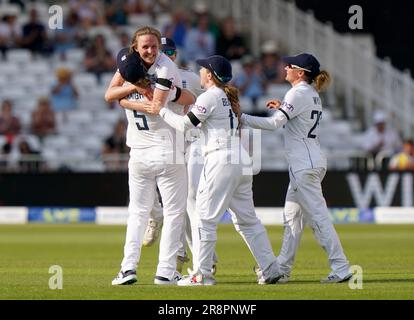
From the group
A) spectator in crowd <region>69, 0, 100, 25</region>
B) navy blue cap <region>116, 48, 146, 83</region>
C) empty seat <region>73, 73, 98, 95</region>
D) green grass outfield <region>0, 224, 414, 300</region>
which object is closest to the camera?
green grass outfield <region>0, 224, 414, 300</region>

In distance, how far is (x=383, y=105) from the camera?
899 inches

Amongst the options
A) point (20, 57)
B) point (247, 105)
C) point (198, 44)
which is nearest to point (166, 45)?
point (247, 105)

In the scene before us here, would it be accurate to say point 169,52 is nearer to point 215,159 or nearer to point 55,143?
point 215,159

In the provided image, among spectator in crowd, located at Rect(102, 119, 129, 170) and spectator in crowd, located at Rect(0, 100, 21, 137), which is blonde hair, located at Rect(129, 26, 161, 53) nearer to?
spectator in crowd, located at Rect(102, 119, 129, 170)

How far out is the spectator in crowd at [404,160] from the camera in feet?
64.1

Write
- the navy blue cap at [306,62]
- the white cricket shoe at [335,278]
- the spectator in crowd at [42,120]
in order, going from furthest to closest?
1. the spectator in crowd at [42,120]
2. the navy blue cap at [306,62]
3. the white cricket shoe at [335,278]

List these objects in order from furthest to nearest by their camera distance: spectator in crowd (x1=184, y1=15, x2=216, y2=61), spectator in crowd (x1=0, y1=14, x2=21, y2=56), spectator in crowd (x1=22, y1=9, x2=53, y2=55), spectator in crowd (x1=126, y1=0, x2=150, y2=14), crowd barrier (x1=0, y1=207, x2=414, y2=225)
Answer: spectator in crowd (x1=126, y1=0, x2=150, y2=14) < spectator in crowd (x1=0, y1=14, x2=21, y2=56) < spectator in crowd (x1=22, y1=9, x2=53, y2=55) < spectator in crowd (x1=184, y1=15, x2=216, y2=61) < crowd barrier (x1=0, y1=207, x2=414, y2=225)

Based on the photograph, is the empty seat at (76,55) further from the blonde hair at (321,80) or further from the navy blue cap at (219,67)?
the navy blue cap at (219,67)

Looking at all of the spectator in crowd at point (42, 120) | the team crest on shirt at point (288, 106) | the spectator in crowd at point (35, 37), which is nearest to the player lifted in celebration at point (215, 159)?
the team crest on shirt at point (288, 106)

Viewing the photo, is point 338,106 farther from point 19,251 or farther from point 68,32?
point 19,251

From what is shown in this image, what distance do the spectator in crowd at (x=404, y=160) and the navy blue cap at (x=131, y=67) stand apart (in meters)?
11.0

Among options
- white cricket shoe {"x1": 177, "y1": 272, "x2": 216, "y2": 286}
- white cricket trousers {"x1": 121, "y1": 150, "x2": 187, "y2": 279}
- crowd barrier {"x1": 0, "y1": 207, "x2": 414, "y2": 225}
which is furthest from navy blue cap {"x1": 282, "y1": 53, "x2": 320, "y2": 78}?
crowd barrier {"x1": 0, "y1": 207, "x2": 414, "y2": 225}

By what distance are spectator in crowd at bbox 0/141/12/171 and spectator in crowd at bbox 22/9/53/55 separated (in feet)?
11.7

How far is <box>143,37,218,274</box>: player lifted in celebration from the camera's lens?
9961mm
